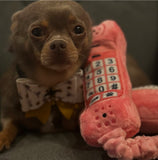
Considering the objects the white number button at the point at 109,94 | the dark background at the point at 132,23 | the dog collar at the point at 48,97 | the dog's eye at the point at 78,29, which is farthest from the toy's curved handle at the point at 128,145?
the dark background at the point at 132,23

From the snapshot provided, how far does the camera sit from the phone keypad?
0.89 m

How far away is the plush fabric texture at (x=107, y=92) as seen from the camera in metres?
0.80

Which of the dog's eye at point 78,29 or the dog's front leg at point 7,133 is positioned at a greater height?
the dog's eye at point 78,29

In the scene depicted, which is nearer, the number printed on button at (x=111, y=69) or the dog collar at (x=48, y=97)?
the number printed on button at (x=111, y=69)

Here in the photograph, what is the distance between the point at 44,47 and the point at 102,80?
10.2 inches

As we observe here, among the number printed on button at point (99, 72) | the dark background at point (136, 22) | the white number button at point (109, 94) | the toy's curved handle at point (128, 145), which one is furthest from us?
the dark background at point (136, 22)

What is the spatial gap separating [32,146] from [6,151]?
0.37ft

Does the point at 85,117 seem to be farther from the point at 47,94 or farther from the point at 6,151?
the point at 6,151

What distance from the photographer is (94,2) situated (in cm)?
164

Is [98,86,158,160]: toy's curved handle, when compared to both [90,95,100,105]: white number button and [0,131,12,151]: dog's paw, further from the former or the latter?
[0,131,12,151]: dog's paw

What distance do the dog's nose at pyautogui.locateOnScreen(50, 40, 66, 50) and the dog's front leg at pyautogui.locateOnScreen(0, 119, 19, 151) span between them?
0.46 meters

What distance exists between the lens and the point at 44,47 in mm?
946

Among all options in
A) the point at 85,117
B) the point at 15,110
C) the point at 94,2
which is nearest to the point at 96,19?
the point at 94,2

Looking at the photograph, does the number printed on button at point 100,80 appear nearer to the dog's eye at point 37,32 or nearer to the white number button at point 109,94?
the white number button at point 109,94
